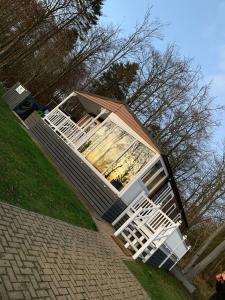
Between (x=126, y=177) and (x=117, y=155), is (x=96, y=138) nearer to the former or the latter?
(x=117, y=155)

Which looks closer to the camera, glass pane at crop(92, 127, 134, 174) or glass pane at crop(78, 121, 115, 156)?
glass pane at crop(92, 127, 134, 174)

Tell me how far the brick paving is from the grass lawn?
1.60 ft

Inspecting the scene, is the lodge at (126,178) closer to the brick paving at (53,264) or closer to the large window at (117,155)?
the large window at (117,155)

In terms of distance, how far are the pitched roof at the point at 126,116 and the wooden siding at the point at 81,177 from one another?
2613 mm

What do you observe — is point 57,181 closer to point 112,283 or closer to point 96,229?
point 96,229

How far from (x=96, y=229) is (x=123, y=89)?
33.5 meters

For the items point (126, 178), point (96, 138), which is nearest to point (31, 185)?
point (126, 178)

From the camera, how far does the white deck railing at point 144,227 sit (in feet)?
52.7

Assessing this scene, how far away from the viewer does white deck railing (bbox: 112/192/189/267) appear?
1608cm

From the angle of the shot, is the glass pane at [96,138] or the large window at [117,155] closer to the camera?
the large window at [117,155]

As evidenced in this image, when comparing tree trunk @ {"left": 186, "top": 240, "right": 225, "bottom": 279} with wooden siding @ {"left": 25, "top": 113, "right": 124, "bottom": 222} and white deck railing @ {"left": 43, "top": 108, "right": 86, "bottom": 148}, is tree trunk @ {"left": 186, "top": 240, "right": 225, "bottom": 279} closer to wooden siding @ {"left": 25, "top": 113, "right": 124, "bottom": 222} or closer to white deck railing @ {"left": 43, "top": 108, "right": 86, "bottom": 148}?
wooden siding @ {"left": 25, "top": 113, "right": 124, "bottom": 222}

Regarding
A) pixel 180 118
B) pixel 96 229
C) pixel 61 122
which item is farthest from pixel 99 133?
pixel 180 118

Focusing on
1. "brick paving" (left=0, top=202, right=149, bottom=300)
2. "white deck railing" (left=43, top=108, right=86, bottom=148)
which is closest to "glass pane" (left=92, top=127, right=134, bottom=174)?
"white deck railing" (left=43, top=108, right=86, bottom=148)

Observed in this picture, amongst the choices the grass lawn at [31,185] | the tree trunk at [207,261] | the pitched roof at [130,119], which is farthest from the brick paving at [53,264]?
the tree trunk at [207,261]
